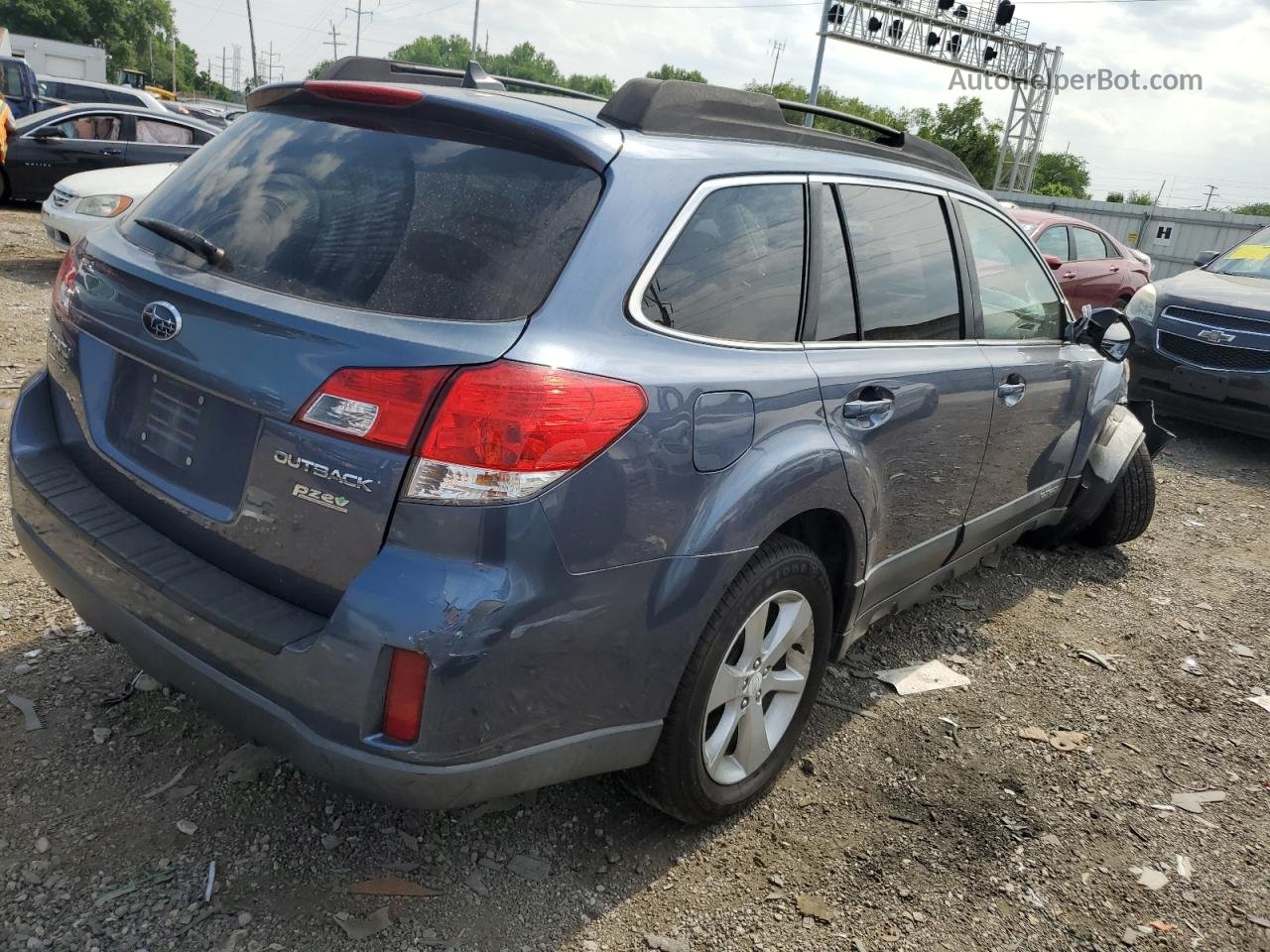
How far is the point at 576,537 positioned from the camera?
1.95 meters

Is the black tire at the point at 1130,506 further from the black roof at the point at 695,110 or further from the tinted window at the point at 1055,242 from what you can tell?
the tinted window at the point at 1055,242

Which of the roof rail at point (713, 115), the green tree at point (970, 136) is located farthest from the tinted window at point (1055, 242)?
the green tree at point (970, 136)

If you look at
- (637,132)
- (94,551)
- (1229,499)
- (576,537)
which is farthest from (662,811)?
(1229,499)

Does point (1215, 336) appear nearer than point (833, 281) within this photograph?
No

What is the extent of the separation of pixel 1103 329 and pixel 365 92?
127 inches

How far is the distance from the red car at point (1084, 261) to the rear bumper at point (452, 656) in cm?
966

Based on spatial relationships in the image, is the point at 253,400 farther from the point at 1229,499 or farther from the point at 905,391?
the point at 1229,499

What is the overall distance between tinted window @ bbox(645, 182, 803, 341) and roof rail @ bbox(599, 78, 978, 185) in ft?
0.61

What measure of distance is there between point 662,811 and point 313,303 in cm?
150

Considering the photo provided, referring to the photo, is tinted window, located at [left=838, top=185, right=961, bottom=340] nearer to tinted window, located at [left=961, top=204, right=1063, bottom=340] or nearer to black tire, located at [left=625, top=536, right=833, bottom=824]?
tinted window, located at [left=961, top=204, right=1063, bottom=340]

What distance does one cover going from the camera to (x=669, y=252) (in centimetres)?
223

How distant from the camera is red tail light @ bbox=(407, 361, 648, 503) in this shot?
6.08 ft

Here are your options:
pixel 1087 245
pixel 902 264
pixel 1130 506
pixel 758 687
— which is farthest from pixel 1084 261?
pixel 758 687

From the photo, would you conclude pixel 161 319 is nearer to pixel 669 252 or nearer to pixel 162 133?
pixel 669 252
